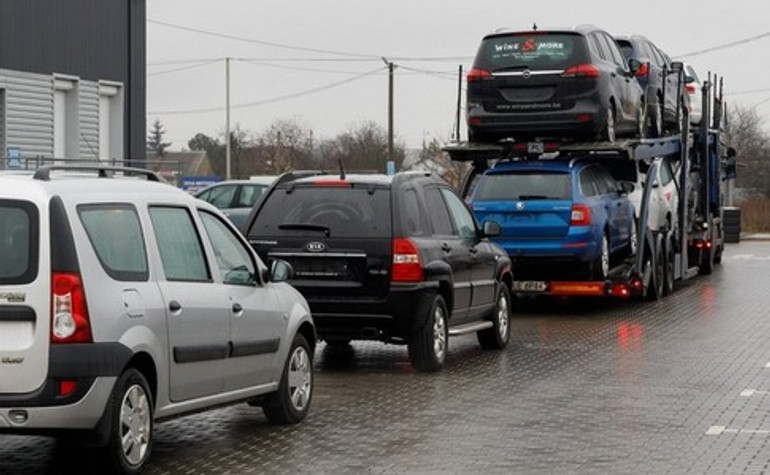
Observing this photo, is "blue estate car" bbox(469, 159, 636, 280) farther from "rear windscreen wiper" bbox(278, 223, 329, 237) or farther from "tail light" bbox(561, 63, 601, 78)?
"rear windscreen wiper" bbox(278, 223, 329, 237)

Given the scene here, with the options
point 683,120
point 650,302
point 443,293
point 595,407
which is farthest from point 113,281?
point 683,120

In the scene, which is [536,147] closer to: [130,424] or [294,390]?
[294,390]

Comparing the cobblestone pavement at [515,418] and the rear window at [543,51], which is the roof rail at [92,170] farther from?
the rear window at [543,51]

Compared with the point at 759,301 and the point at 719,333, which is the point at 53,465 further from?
the point at 759,301

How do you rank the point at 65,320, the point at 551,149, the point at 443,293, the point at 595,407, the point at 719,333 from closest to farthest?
1. the point at 65,320
2. the point at 595,407
3. the point at 443,293
4. the point at 719,333
5. the point at 551,149

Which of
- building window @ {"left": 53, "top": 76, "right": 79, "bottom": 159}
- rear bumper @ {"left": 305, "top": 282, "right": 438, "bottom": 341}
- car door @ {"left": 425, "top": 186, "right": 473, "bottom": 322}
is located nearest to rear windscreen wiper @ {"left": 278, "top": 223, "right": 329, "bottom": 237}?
rear bumper @ {"left": 305, "top": 282, "right": 438, "bottom": 341}

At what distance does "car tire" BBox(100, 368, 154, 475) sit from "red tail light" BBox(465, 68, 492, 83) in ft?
44.3

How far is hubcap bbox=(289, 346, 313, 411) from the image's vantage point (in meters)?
11.5

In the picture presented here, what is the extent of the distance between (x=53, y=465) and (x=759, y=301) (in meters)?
16.1

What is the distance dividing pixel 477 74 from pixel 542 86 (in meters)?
0.93

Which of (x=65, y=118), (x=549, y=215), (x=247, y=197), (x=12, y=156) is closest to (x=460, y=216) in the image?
(x=549, y=215)

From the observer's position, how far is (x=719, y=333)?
18.8 metres

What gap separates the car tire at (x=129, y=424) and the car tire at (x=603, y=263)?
41.3 ft

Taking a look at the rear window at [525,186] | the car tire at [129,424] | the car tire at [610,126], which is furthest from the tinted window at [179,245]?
the car tire at [610,126]
